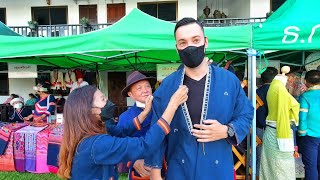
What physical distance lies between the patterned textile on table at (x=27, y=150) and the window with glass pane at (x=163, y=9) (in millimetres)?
7459

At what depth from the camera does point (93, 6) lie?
34.8 feet

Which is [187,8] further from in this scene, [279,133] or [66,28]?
[279,133]

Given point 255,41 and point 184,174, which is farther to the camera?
point 255,41

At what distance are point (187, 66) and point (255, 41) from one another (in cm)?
176

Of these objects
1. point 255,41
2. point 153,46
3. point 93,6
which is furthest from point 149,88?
point 93,6

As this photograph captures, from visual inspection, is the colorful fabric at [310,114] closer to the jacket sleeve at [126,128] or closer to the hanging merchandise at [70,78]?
the jacket sleeve at [126,128]

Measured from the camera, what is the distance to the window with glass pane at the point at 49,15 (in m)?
10.9

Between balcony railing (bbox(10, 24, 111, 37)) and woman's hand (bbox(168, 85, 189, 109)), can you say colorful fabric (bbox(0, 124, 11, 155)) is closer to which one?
woman's hand (bbox(168, 85, 189, 109))

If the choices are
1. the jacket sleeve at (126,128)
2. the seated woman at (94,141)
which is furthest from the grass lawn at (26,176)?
the seated woman at (94,141)

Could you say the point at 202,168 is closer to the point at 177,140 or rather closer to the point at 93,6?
the point at 177,140

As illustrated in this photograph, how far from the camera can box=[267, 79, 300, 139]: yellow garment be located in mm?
2963

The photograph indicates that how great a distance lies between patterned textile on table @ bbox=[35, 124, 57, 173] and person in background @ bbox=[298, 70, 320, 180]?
396 centimetres

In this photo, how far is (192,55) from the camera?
145 cm

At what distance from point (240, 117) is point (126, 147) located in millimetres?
667
